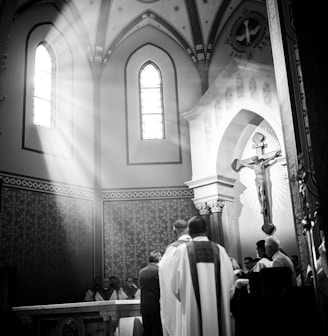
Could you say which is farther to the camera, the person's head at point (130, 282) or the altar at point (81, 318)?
the person's head at point (130, 282)

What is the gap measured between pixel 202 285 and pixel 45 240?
250 inches

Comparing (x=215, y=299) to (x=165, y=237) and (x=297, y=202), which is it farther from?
(x=165, y=237)

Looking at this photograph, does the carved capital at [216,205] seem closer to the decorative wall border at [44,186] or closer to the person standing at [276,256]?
the decorative wall border at [44,186]

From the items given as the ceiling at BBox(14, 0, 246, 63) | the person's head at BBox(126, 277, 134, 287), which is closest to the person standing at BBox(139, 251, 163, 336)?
the person's head at BBox(126, 277, 134, 287)

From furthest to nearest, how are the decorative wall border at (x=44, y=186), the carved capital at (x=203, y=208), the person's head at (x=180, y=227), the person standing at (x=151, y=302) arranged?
the carved capital at (x=203, y=208) → the decorative wall border at (x=44, y=186) → the person standing at (x=151, y=302) → the person's head at (x=180, y=227)

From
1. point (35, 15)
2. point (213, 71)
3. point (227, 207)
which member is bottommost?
point (227, 207)

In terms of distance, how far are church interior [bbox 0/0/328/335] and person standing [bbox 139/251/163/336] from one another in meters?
3.88

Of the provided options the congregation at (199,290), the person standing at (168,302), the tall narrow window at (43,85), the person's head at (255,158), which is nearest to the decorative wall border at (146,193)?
the person's head at (255,158)

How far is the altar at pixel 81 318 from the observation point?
6812mm

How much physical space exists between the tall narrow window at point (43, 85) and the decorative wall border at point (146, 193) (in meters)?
2.33

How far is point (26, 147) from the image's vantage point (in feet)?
35.8

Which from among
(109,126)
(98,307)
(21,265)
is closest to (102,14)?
(109,126)

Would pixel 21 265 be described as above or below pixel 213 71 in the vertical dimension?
below

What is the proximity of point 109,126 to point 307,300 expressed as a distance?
9.61 meters
